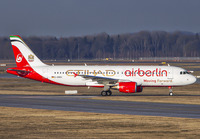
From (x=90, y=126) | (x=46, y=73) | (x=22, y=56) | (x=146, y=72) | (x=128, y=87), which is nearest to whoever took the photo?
(x=90, y=126)

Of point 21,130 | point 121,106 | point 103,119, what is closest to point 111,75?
point 121,106

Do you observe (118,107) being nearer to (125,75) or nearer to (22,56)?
(125,75)

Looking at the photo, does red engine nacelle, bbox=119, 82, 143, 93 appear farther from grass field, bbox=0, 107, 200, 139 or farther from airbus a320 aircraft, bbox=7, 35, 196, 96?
grass field, bbox=0, 107, 200, 139

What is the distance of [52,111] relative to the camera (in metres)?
34.4

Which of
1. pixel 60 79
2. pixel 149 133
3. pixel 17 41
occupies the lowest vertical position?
pixel 149 133

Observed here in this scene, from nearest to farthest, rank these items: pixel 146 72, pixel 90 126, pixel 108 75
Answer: pixel 90 126 → pixel 146 72 → pixel 108 75

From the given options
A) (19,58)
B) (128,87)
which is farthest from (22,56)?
(128,87)

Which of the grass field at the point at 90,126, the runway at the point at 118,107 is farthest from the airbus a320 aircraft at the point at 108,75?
the grass field at the point at 90,126

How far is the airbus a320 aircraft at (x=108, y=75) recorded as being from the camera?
165ft

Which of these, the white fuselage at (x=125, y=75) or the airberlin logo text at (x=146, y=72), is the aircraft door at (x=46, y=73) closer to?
the white fuselage at (x=125, y=75)

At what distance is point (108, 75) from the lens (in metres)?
51.1

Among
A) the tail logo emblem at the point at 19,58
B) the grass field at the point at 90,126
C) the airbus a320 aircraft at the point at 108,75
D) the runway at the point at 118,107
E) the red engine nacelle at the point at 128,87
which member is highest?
the tail logo emblem at the point at 19,58

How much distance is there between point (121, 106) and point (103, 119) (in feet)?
27.2

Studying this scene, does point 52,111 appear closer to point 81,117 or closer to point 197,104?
point 81,117
